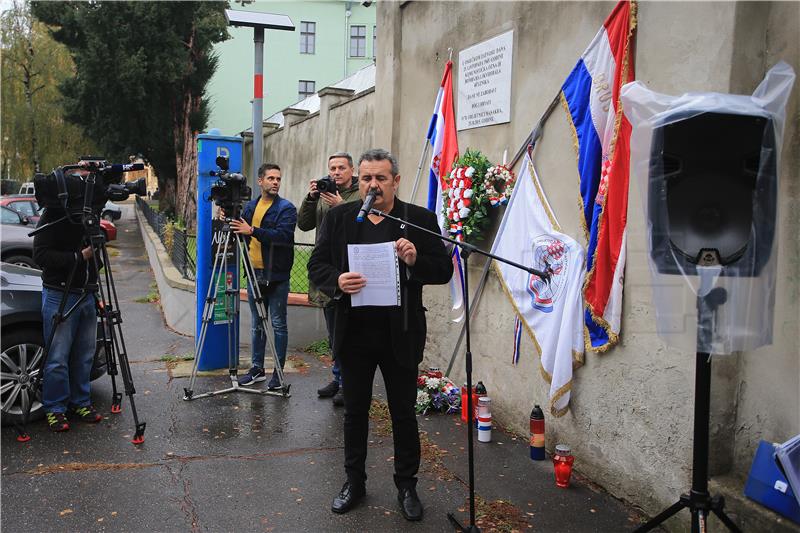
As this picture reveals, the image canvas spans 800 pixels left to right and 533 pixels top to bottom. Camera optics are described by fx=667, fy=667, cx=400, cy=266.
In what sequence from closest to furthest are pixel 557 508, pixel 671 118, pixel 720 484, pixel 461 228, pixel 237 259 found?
pixel 671 118, pixel 720 484, pixel 557 508, pixel 461 228, pixel 237 259

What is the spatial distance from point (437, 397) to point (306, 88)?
35478 millimetres

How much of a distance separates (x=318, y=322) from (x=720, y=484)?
5.45 meters

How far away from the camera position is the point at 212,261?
6734 mm

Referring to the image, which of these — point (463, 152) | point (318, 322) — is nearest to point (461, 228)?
point (463, 152)

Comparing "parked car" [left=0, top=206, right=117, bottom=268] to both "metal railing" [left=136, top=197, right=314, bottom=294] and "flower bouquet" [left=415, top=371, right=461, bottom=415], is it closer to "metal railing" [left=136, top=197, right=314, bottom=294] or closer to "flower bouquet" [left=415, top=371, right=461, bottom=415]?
"metal railing" [left=136, top=197, right=314, bottom=294]

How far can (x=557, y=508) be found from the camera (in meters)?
3.98

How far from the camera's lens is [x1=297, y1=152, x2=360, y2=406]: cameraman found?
562cm

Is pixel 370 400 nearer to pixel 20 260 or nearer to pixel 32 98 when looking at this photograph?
pixel 20 260

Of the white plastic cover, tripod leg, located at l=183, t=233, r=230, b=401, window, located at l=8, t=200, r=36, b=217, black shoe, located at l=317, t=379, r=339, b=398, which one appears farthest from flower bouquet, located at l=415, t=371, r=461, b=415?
window, located at l=8, t=200, r=36, b=217

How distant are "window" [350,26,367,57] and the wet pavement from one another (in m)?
35.5

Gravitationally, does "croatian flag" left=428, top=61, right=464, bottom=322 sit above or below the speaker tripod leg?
above

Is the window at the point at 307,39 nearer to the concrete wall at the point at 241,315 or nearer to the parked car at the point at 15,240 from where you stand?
the parked car at the point at 15,240

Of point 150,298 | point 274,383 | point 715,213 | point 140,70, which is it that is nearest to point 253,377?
point 274,383

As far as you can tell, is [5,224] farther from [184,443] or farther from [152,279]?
[184,443]
